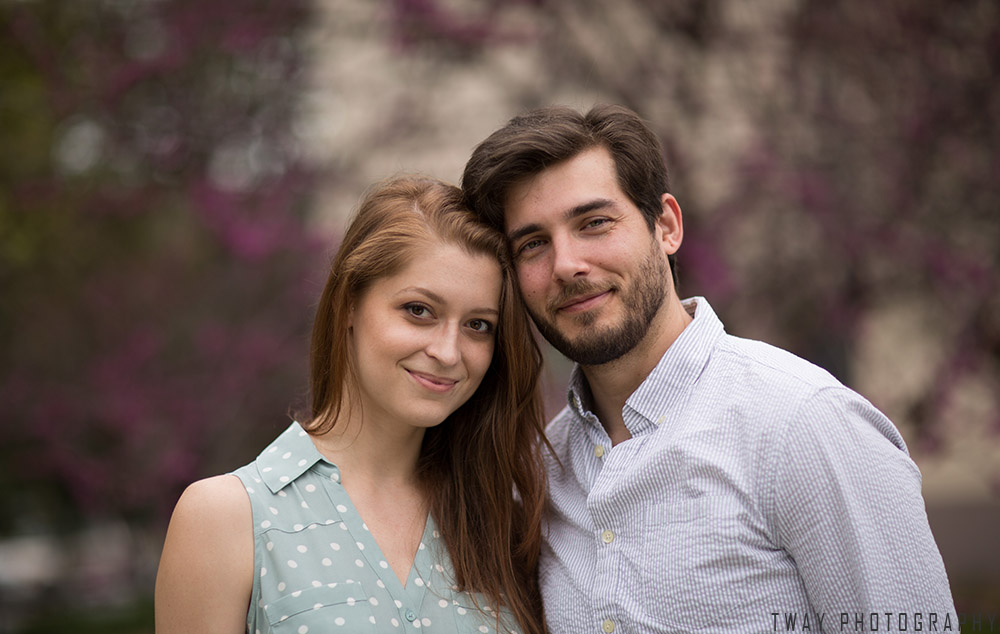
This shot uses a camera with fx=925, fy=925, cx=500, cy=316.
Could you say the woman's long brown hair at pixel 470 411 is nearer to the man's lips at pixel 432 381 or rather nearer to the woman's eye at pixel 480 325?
the woman's eye at pixel 480 325

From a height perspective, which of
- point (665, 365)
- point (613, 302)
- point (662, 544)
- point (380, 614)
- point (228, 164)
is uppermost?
point (228, 164)

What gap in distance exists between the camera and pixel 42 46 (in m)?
5.48

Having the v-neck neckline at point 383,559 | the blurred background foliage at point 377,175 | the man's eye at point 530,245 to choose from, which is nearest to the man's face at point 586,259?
the man's eye at point 530,245

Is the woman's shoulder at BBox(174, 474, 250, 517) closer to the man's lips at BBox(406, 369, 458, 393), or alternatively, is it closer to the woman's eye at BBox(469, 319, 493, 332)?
the man's lips at BBox(406, 369, 458, 393)

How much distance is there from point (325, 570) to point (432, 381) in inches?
20.9

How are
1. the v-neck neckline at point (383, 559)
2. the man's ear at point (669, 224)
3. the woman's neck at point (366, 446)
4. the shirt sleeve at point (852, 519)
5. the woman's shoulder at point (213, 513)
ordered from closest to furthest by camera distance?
1. the shirt sleeve at point (852, 519)
2. the woman's shoulder at point (213, 513)
3. the v-neck neckline at point (383, 559)
4. the woman's neck at point (366, 446)
5. the man's ear at point (669, 224)

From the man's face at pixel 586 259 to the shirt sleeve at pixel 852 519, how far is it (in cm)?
53

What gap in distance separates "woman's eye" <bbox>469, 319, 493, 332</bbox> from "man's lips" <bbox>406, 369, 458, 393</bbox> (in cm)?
16

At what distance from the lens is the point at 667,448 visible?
2.23m

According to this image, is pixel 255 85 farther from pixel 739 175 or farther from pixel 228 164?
pixel 739 175

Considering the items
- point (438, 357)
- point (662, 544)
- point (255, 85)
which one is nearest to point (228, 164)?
point (255, 85)

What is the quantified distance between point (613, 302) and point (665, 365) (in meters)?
0.21

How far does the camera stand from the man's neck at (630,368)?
247 centimetres

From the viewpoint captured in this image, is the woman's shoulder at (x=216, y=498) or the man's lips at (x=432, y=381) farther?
the man's lips at (x=432, y=381)
